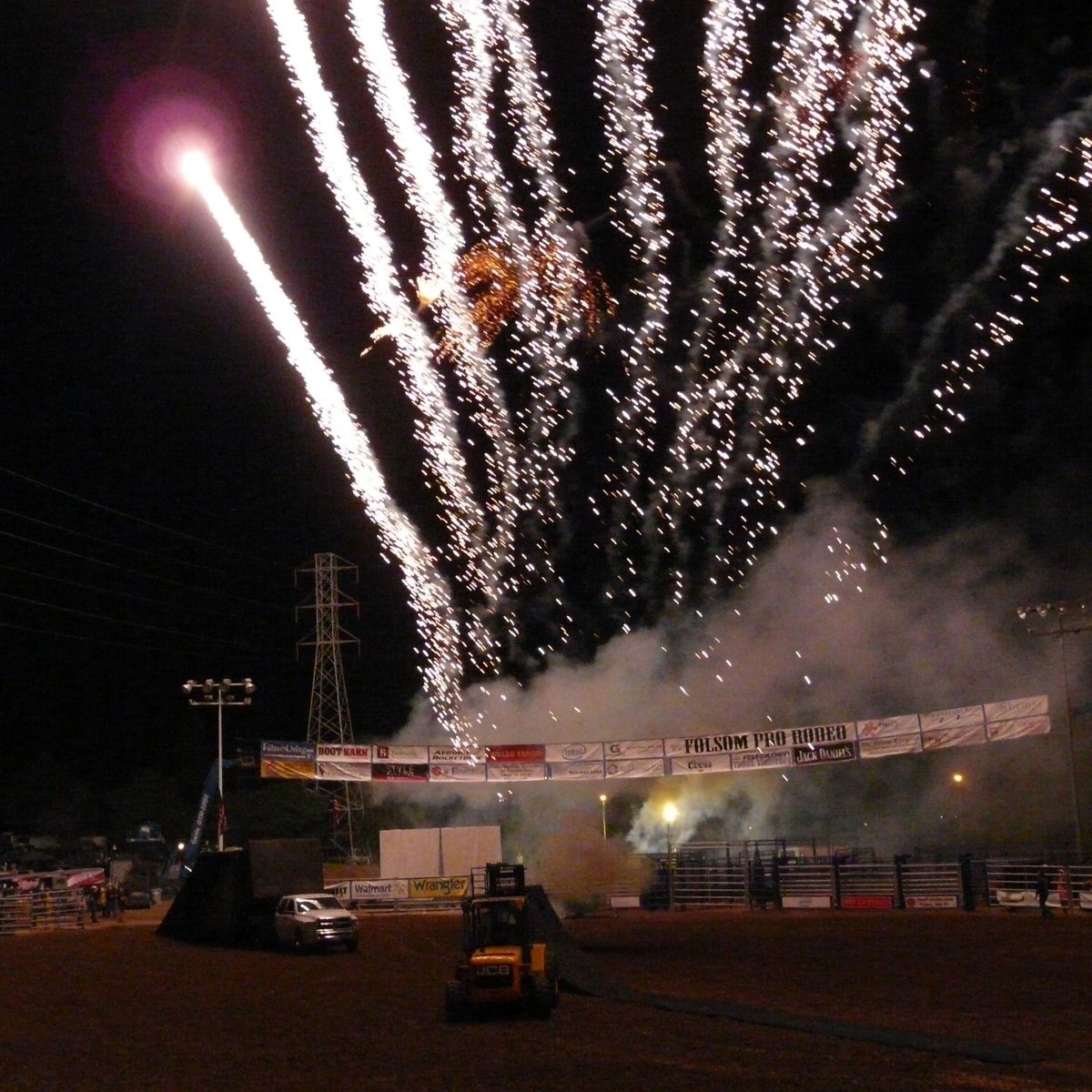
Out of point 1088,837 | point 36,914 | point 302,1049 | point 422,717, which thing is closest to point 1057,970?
point 302,1049

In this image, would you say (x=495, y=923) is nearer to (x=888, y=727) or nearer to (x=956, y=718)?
(x=956, y=718)

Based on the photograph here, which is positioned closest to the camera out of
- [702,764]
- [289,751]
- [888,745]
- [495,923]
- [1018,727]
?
[495,923]

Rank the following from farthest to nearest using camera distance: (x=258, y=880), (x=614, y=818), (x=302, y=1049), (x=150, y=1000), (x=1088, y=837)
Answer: (x=614, y=818) < (x=1088, y=837) < (x=258, y=880) < (x=150, y=1000) < (x=302, y=1049)

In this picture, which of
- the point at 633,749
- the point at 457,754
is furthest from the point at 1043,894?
the point at 457,754

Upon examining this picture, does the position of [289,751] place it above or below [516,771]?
above

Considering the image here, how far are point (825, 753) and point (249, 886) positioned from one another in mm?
18343

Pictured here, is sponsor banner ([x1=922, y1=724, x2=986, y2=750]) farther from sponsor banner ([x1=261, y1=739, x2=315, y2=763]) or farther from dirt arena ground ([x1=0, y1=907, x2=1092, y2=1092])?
sponsor banner ([x1=261, y1=739, x2=315, y2=763])

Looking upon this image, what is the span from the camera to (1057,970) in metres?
20.9

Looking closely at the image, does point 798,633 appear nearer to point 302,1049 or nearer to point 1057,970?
point 1057,970

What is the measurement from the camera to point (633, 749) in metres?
45.5

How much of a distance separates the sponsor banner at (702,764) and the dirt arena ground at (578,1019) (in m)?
13.4

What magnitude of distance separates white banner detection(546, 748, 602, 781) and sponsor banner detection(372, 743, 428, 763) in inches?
165

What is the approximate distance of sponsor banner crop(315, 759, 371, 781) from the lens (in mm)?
44500

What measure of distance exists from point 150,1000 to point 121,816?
54.2 m
